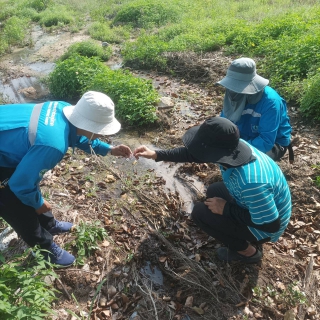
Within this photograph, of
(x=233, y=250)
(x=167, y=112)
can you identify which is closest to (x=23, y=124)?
(x=233, y=250)

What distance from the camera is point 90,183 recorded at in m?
→ 4.42

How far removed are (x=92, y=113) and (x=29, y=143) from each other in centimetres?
49

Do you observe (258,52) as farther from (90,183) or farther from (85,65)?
(90,183)

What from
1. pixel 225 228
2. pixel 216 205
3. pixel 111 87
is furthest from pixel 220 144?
pixel 111 87

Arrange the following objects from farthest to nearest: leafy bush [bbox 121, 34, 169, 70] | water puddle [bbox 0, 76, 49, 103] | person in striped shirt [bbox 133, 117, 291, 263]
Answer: leafy bush [bbox 121, 34, 169, 70], water puddle [bbox 0, 76, 49, 103], person in striped shirt [bbox 133, 117, 291, 263]

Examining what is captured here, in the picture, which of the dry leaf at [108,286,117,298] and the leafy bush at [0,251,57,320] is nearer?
the leafy bush at [0,251,57,320]

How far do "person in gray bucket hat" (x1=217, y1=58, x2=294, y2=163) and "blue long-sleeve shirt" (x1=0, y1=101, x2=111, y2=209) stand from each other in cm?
187

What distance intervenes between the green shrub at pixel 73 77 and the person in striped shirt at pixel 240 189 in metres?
4.85

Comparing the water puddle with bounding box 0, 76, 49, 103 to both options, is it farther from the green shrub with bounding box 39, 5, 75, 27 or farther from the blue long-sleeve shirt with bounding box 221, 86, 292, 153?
the green shrub with bounding box 39, 5, 75, 27

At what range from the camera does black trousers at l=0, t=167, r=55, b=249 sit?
251cm

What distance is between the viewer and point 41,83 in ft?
29.2

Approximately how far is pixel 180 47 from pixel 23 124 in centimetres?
721

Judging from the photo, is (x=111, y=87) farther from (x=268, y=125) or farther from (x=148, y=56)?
(x=268, y=125)

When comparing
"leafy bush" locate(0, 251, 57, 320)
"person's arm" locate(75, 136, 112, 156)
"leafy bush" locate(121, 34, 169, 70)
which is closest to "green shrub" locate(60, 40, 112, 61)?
"leafy bush" locate(121, 34, 169, 70)
